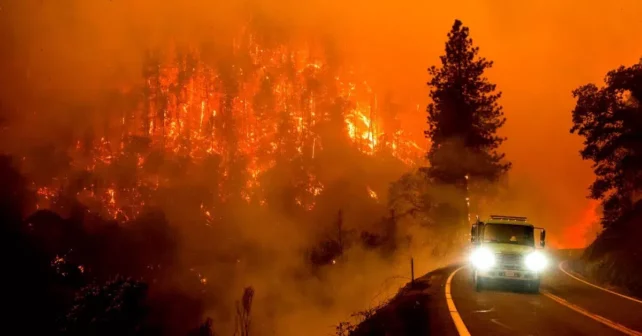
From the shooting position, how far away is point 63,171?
16975 cm

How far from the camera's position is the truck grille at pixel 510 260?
614 inches

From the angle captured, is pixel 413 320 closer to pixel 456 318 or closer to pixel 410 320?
pixel 410 320

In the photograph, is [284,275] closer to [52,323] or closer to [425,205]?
[425,205]

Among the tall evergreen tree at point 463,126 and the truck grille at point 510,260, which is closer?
the truck grille at point 510,260

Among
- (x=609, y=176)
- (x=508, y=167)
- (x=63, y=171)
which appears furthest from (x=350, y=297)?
(x=63, y=171)

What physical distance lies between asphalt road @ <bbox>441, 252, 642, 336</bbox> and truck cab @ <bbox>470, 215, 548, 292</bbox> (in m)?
0.53

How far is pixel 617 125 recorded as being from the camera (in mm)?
27641

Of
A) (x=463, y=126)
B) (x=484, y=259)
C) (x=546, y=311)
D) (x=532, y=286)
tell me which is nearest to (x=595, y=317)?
(x=546, y=311)

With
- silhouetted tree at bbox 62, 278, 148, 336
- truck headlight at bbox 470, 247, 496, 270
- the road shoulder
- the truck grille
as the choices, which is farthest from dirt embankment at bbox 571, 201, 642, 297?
silhouetted tree at bbox 62, 278, 148, 336

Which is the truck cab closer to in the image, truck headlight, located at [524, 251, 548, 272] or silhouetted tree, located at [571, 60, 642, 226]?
truck headlight, located at [524, 251, 548, 272]

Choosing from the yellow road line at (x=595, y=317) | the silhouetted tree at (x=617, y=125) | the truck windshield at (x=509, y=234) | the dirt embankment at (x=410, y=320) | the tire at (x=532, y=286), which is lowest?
the dirt embankment at (x=410, y=320)

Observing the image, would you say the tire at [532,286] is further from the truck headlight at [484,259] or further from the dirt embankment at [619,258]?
the dirt embankment at [619,258]

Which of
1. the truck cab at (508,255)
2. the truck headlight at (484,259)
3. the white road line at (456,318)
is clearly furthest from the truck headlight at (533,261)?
the white road line at (456,318)

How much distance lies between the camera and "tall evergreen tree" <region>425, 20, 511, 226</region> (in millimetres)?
43312
